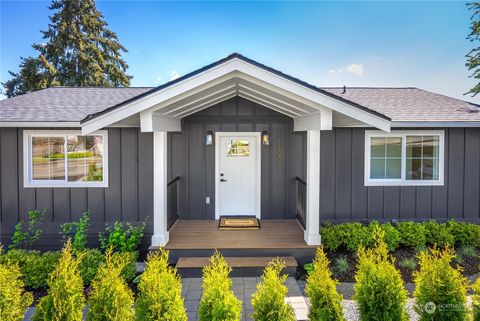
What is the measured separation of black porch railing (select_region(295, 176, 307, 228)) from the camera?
21.4ft

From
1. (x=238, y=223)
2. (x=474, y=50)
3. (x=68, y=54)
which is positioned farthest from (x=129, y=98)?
(x=68, y=54)

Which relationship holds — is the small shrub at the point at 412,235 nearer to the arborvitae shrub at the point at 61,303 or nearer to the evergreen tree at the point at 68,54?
the arborvitae shrub at the point at 61,303

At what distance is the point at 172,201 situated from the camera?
6887 mm

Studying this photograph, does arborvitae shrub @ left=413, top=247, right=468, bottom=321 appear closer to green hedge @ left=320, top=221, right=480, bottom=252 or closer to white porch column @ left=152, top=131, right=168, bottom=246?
green hedge @ left=320, top=221, right=480, bottom=252

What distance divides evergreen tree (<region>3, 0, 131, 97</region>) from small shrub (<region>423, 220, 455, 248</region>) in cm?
2135

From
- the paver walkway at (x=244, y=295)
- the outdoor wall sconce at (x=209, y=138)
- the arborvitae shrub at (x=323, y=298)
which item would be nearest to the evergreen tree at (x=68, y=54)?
the outdoor wall sconce at (x=209, y=138)

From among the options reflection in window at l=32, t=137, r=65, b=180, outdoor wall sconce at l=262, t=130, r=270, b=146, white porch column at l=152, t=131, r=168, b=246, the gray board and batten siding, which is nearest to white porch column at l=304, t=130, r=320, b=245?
the gray board and batten siding

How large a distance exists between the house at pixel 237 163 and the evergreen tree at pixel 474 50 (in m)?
3.67

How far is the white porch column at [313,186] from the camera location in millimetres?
5562

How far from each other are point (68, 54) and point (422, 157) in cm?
2239

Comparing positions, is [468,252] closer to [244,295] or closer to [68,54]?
[244,295]

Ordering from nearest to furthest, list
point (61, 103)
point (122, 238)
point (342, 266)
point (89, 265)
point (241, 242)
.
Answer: point (89, 265) < point (342, 266) < point (122, 238) < point (241, 242) < point (61, 103)

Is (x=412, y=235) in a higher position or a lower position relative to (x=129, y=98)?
lower

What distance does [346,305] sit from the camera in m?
4.36
